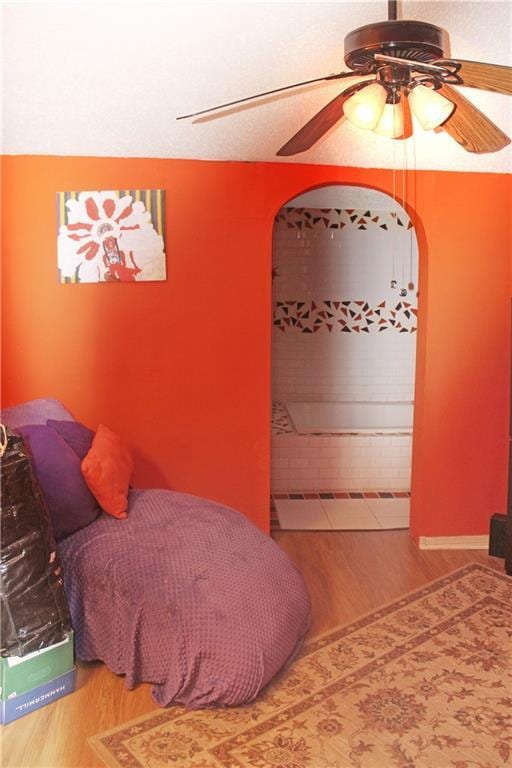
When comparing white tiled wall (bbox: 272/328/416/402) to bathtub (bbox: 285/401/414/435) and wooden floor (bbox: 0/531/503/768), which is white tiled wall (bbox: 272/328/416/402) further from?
wooden floor (bbox: 0/531/503/768)

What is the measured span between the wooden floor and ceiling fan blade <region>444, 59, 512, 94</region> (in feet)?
7.42

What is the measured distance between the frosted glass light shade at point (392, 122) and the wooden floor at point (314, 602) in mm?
2092

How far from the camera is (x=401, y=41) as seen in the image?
8.41ft

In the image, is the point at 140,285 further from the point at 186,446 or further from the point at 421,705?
the point at 421,705

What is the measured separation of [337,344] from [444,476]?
8.71 feet

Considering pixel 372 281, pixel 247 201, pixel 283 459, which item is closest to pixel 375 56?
pixel 247 201

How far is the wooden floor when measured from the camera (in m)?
2.68

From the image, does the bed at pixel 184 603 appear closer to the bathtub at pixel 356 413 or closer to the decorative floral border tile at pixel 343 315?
the bathtub at pixel 356 413

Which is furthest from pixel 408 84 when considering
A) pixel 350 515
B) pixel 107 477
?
pixel 350 515

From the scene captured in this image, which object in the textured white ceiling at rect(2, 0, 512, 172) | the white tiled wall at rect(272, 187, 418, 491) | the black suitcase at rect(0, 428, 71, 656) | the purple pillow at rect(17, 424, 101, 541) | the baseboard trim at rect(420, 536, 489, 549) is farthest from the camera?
the white tiled wall at rect(272, 187, 418, 491)

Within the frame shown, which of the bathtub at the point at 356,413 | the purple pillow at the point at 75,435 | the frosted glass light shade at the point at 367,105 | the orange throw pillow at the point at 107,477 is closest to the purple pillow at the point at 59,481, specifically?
the orange throw pillow at the point at 107,477

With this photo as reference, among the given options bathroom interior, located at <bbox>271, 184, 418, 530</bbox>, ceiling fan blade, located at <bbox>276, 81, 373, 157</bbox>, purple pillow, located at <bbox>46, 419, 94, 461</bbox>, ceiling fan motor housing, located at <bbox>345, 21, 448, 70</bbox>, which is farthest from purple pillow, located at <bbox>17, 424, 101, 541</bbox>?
bathroom interior, located at <bbox>271, 184, 418, 530</bbox>

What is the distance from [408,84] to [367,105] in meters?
0.18

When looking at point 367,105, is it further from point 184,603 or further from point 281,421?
point 281,421
